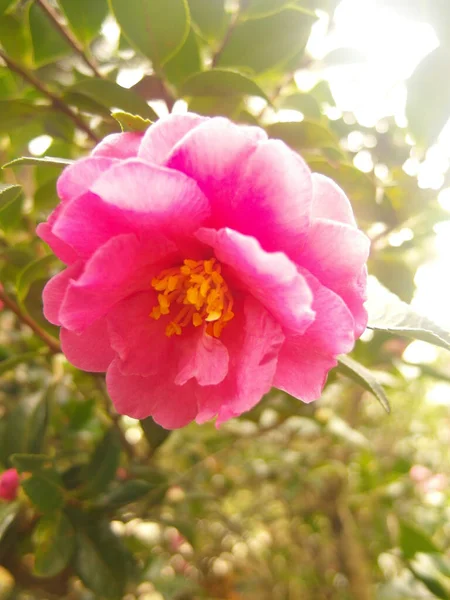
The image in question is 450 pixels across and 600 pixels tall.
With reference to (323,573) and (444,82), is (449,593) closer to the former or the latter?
(444,82)

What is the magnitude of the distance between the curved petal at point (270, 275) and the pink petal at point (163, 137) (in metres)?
0.08

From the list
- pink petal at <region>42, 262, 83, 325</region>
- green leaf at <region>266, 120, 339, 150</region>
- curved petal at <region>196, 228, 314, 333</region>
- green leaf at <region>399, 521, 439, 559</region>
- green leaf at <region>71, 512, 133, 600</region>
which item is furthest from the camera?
green leaf at <region>399, 521, 439, 559</region>

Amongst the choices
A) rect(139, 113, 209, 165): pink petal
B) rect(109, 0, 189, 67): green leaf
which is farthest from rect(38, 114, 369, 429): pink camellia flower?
rect(109, 0, 189, 67): green leaf

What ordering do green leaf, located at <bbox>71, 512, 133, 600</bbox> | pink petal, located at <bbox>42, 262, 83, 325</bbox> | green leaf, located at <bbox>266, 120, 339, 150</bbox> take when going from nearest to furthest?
pink petal, located at <bbox>42, 262, 83, 325</bbox>, green leaf, located at <bbox>266, 120, 339, 150</bbox>, green leaf, located at <bbox>71, 512, 133, 600</bbox>

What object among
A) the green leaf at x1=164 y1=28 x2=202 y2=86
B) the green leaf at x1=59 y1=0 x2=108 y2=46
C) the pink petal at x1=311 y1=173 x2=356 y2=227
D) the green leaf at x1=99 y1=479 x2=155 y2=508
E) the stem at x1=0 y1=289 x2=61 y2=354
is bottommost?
the green leaf at x1=99 y1=479 x2=155 y2=508

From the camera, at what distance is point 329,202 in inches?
20.8

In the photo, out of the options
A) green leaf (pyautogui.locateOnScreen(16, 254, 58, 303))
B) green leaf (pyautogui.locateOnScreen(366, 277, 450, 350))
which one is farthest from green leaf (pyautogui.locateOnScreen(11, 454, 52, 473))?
green leaf (pyautogui.locateOnScreen(366, 277, 450, 350))

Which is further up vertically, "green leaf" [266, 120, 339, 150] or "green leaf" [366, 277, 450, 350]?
"green leaf" [266, 120, 339, 150]

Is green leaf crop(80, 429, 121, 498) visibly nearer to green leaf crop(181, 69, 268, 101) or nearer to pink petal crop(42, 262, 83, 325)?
pink petal crop(42, 262, 83, 325)

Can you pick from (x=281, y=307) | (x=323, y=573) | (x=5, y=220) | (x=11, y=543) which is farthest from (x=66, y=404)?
(x=323, y=573)

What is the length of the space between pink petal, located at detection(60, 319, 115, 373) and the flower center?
65 millimetres

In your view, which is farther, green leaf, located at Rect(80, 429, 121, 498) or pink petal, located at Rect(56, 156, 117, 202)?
green leaf, located at Rect(80, 429, 121, 498)

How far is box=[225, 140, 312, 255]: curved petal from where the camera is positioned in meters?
0.49

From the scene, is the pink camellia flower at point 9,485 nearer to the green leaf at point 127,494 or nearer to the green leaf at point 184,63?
the green leaf at point 127,494
